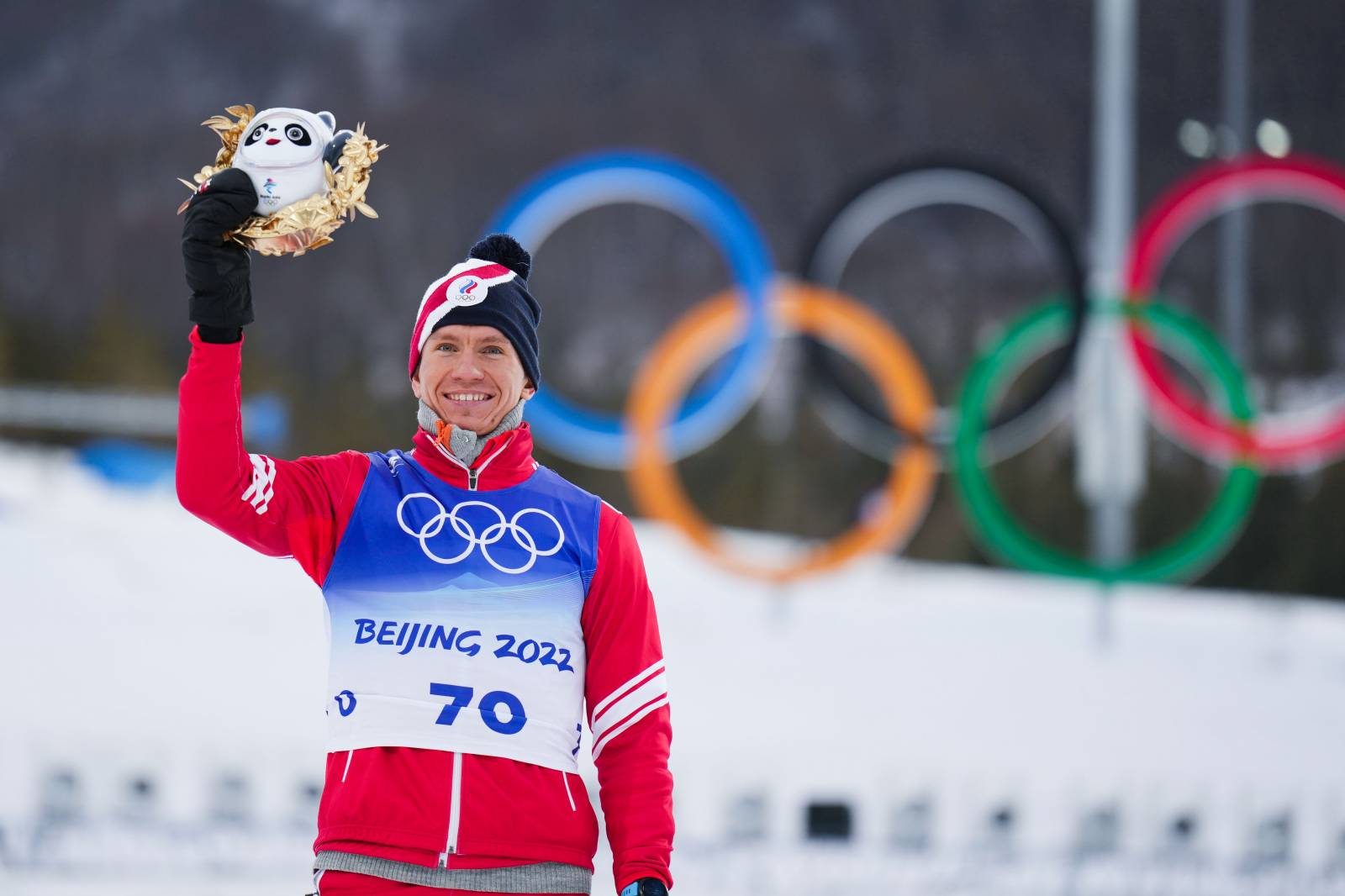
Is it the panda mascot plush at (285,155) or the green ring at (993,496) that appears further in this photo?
the green ring at (993,496)

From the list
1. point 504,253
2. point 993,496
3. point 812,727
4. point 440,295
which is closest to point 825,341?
point 993,496

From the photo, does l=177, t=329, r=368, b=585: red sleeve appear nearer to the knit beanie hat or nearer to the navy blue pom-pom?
the knit beanie hat

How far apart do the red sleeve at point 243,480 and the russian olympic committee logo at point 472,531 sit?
11cm

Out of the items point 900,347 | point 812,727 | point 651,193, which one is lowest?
point 812,727

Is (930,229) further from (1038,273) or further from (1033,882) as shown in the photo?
(1033,882)

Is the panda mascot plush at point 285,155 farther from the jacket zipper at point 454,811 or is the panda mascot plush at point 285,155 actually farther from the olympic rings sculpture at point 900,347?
the olympic rings sculpture at point 900,347

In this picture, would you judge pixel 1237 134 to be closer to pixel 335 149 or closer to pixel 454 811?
pixel 335 149

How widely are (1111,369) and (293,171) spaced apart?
870 centimetres

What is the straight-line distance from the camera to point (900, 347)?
10.1m

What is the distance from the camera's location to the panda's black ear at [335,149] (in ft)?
7.79

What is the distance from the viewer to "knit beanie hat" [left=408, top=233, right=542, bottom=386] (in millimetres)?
2355

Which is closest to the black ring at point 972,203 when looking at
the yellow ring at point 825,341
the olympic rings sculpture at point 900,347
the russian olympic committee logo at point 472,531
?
the olympic rings sculpture at point 900,347

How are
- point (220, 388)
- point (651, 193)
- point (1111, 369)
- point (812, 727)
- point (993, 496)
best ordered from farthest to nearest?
point (651, 193) → point (1111, 369) → point (993, 496) → point (812, 727) → point (220, 388)

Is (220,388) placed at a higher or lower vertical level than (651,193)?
lower
